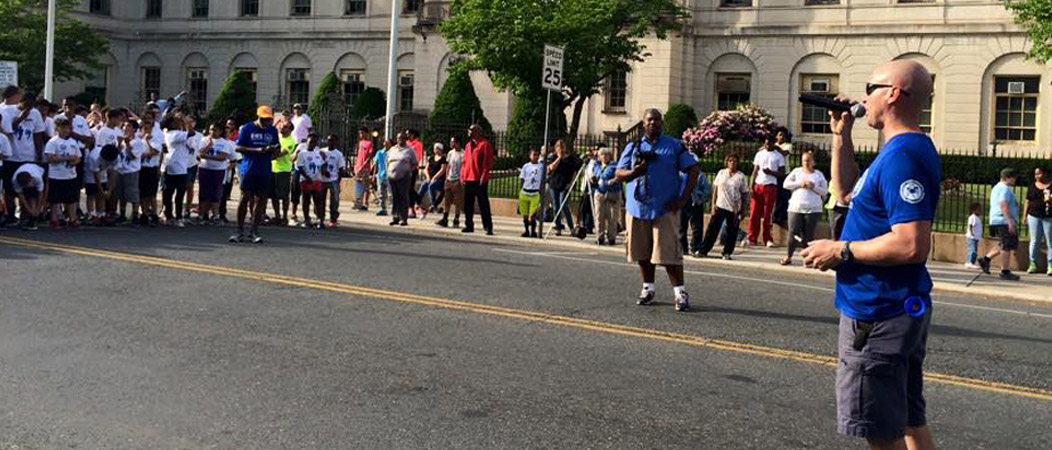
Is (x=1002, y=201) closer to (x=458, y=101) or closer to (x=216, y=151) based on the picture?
(x=216, y=151)

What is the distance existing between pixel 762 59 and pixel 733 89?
1686 mm

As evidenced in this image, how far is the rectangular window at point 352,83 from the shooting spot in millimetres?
53656

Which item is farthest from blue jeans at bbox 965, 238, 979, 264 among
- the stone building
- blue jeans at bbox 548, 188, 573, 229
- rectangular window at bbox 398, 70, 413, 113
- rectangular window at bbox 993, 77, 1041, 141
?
rectangular window at bbox 398, 70, 413, 113

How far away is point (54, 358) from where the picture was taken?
7.60 meters

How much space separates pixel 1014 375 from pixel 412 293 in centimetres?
547

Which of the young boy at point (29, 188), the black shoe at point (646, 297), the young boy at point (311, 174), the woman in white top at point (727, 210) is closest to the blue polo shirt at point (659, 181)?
the black shoe at point (646, 297)

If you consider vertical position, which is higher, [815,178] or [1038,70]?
[1038,70]

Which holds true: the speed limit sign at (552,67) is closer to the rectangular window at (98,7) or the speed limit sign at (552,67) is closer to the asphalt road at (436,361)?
the asphalt road at (436,361)

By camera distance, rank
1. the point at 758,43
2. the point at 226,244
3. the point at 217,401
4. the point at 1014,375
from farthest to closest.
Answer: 1. the point at 758,43
2. the point at 226,244
3. the point at 1014,375
4. the point at 217,401

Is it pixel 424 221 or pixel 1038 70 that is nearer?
pixel 424 221

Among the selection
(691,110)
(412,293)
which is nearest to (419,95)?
(691,110)

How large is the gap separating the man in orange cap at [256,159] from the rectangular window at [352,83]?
38.8 m

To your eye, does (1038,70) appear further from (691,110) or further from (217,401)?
(217,401)

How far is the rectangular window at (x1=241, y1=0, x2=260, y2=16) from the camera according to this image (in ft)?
185
